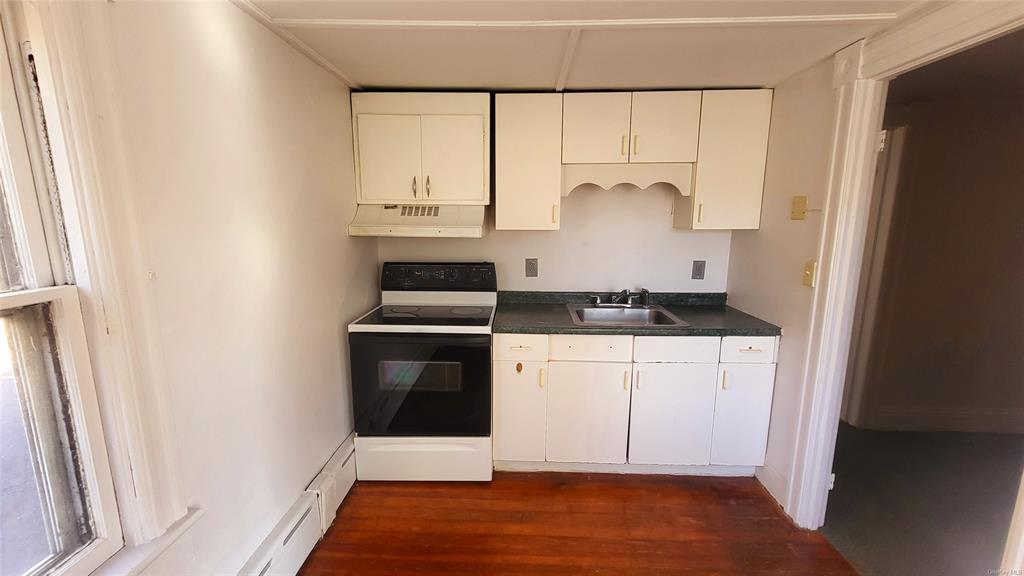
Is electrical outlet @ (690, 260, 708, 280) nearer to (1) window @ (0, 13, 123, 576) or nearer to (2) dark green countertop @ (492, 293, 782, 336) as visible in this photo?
(2) dark green countertop @ (492, 293, 782, 336)

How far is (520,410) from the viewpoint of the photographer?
220cm

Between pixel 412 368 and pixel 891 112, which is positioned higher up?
pixel 891 112

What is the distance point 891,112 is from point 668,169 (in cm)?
151

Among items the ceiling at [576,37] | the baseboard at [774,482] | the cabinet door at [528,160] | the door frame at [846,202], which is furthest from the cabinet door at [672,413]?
the ceiling at [576,37]

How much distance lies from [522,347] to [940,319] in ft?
9.10

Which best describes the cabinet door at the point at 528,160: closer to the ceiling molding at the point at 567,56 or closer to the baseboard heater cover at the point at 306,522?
the ceiling molding at the point at 567,56

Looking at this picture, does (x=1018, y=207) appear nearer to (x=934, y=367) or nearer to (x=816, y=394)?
(x=934, y=367)

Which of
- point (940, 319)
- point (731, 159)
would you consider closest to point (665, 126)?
point (731, 159)

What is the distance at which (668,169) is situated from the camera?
7.33ft

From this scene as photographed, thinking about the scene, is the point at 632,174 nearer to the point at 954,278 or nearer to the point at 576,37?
the point at 576,37

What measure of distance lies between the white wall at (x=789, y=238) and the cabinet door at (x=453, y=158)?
1.57 metres

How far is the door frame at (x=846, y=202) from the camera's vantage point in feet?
4.35

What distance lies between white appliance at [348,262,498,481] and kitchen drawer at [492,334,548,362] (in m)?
0.09

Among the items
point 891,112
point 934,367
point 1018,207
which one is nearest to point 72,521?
point 891,112
